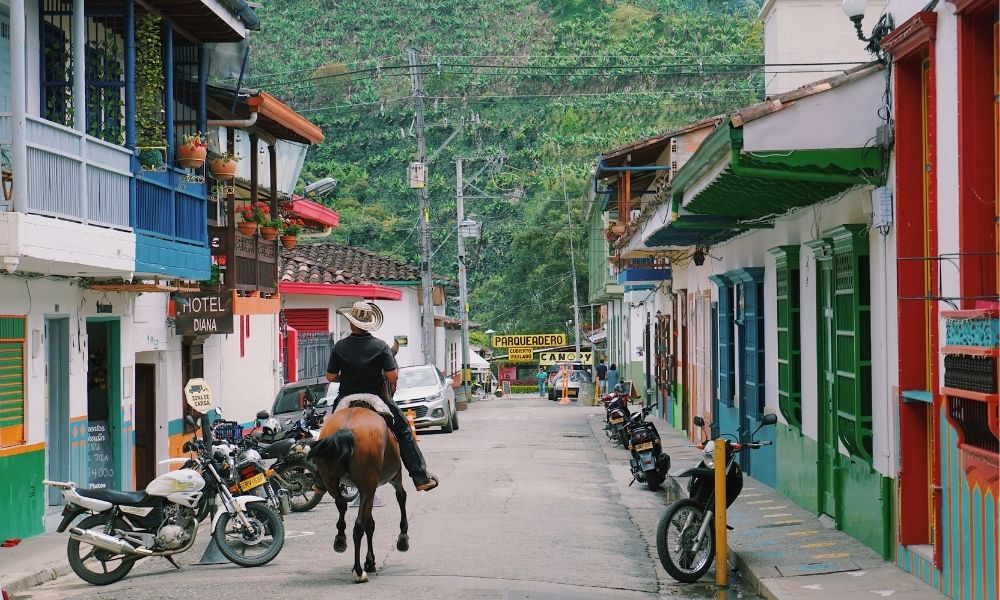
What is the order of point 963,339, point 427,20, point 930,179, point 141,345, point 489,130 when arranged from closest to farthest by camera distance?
point 963,339 → point 930,179 → point 141,345 → point 489,130 → point 427,20

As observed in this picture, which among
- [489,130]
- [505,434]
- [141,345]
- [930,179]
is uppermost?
[489,130]

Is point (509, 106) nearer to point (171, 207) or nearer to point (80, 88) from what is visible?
point (171, 207)

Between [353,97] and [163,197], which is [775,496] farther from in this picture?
[353,97]

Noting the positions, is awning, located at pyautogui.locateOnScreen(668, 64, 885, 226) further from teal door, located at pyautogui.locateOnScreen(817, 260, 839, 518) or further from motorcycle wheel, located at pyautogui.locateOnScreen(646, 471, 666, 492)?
motorcycle wheel, located at pyautogui.locateOnScreen(646, 471, 666, 492)

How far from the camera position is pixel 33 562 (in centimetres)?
1228

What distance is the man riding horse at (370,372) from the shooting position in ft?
38.8

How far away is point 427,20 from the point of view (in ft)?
404

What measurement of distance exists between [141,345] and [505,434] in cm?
1211

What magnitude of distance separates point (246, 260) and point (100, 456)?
4078 millimetres

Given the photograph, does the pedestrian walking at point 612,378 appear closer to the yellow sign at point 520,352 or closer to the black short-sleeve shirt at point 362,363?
the yellow sign at point 520,352

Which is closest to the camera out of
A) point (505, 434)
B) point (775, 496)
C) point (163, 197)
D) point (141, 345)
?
point (163, 197)

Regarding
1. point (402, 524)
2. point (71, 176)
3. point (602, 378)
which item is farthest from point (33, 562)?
point (602, 378)

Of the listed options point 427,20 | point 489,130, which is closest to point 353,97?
point 489,130

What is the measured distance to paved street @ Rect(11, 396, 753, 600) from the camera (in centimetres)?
1048
